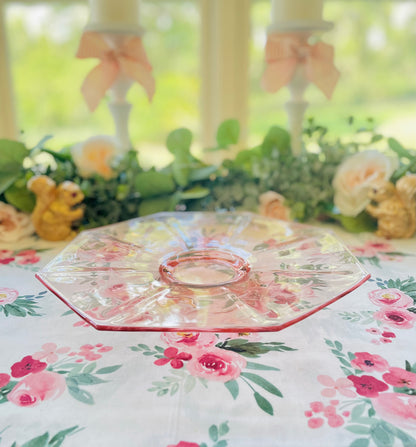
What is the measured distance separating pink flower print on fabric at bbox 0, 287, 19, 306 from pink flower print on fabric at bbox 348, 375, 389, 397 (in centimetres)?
48

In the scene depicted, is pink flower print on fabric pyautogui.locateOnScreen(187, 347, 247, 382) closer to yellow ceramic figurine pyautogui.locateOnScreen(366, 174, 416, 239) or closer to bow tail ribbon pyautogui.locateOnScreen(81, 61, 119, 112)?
yellow ceramic figurine pyautogui.locateOnScreen(366, 174, 416, 239)

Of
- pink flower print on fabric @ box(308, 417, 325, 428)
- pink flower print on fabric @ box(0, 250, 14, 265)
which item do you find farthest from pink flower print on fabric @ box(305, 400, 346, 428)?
→ pink flower print on fabric @ box(0, 250, 14, 265)

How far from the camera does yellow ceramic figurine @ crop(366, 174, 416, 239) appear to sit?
0.91m

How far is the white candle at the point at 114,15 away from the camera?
3.10ft

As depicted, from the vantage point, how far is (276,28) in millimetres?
950

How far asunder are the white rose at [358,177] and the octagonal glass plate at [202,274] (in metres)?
0.24

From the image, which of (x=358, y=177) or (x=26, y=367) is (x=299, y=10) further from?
(x=26, y=367)

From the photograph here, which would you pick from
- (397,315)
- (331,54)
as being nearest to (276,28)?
(331,54)

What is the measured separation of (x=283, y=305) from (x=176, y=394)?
0.14m

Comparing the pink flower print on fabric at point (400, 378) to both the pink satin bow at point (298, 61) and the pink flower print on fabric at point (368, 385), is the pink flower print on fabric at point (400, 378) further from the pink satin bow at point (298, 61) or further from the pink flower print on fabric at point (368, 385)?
the pink satin bow at point (298, 61)

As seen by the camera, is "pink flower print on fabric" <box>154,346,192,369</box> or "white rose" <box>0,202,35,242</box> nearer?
→ "pink flower print on fabric" <box>154,346,192,369</box>

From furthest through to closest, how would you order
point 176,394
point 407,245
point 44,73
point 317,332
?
point 44,73 < point 407,245 < point 317,332 < point 176,394

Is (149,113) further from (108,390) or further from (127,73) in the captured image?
(108,390)

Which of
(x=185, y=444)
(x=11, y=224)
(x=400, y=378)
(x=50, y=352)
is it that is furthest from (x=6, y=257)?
(x=400, y=378)
